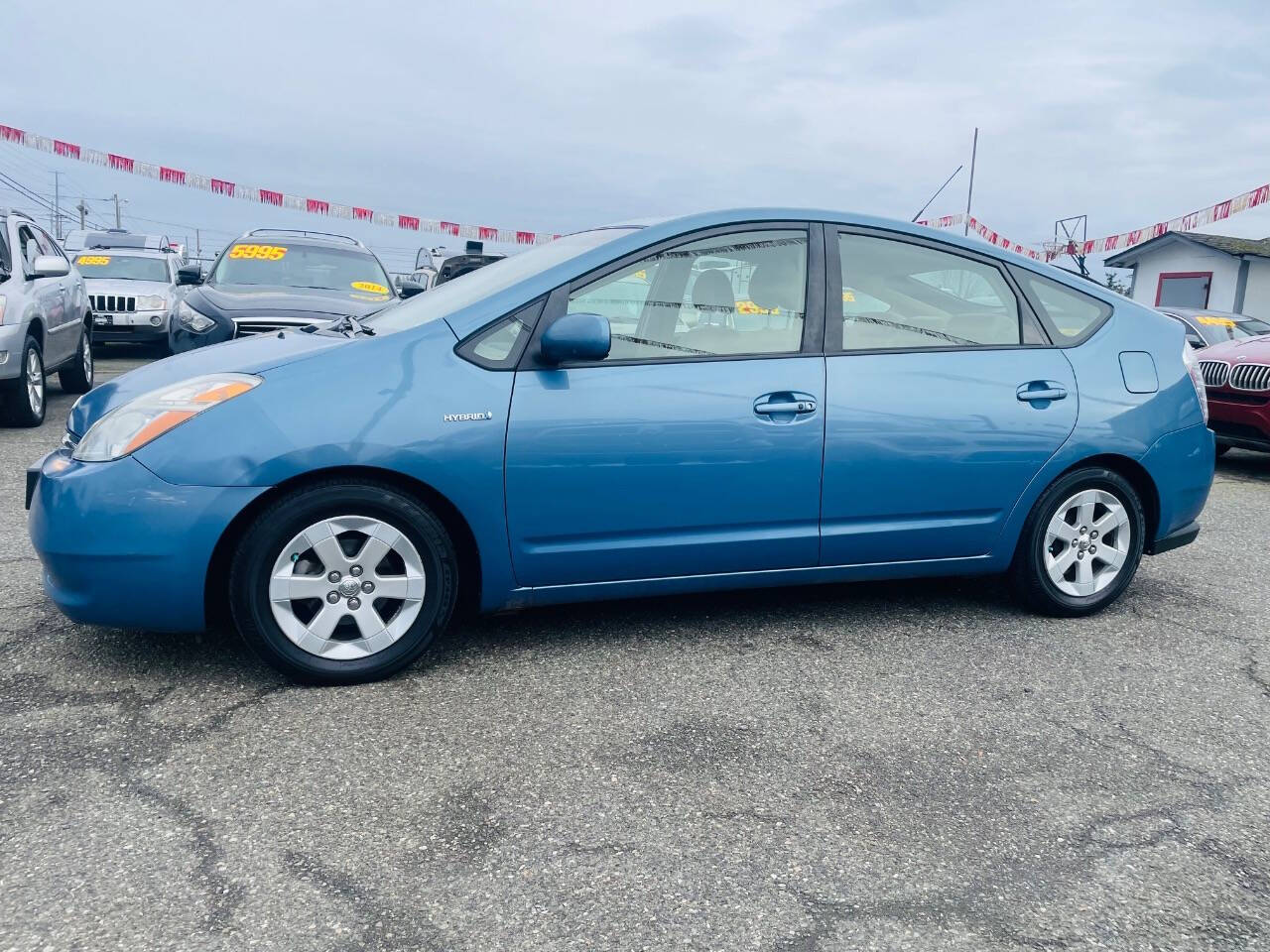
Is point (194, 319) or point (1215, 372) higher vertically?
point (194, 319)

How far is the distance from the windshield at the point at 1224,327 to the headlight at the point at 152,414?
1199 centimetres

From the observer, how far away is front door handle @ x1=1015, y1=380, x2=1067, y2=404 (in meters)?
4.00

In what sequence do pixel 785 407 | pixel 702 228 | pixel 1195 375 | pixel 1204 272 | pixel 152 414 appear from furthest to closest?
pixel 1204 272, pixel 1195 375, pixel 702 228, pixel 785 407, pixel 152 414

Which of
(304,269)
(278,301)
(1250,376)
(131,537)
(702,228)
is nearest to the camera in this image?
(131,537)

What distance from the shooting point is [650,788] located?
9.02 feet

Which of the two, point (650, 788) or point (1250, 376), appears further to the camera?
point (1250, 376)

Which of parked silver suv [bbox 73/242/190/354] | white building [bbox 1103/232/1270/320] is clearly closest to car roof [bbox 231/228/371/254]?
parked silver suv [bbox 73/242/190/354]

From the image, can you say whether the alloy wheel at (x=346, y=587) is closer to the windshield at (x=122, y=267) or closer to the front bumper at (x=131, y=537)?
the front bumper at (x=131, y=537)

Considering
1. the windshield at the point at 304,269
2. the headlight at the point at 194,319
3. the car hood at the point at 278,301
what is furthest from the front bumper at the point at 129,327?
the headlight at the point at 194,319

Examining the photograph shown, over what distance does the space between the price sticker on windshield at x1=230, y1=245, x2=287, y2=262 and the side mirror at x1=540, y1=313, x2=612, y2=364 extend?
6.65 m

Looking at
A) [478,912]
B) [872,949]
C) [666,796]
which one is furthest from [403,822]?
[872,949]

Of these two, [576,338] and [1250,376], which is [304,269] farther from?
[1250,376]

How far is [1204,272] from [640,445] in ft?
97.6

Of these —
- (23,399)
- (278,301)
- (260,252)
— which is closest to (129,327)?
(260,252)
